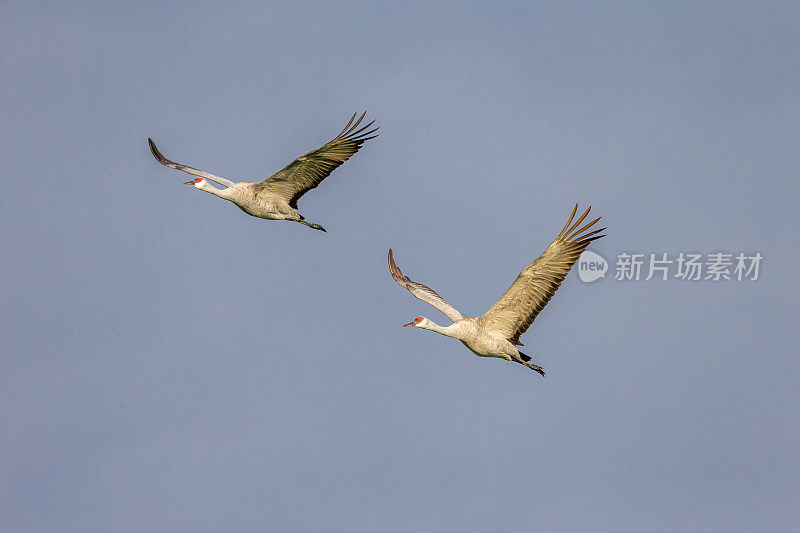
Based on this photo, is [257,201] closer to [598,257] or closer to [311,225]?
[311,225]

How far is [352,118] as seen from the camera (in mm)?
29094

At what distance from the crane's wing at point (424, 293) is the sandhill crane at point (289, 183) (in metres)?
2.57

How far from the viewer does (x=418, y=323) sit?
→ 29172 millimetres

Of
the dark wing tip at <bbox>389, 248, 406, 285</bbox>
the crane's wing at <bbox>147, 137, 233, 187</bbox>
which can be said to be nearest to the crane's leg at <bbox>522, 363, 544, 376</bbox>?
the dark wing tip at <bbox>389, 248, 406, 285</bbox>

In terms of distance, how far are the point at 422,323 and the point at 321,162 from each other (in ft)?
16.6

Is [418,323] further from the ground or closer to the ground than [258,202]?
closer to the ground

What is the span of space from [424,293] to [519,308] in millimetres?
4400

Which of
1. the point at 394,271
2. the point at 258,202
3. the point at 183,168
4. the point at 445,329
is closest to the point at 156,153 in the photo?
the point at 183,168

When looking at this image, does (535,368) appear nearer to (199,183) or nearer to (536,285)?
(536,285)

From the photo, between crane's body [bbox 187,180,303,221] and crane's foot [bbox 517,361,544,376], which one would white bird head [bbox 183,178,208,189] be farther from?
crane's foot [bbox 517,361,544,376]

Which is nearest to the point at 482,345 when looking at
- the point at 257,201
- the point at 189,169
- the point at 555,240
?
the point at 555,240

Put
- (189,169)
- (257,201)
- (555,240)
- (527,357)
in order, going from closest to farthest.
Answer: (555,240)
(527,357)
(257,201)
(189,169)

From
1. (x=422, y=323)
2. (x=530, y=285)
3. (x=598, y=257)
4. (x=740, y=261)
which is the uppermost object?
(x=740, y=261)

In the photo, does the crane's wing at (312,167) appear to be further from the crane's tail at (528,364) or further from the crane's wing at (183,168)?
the crane's tail at (528,364)
